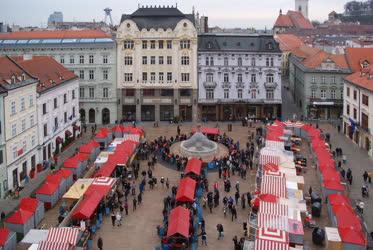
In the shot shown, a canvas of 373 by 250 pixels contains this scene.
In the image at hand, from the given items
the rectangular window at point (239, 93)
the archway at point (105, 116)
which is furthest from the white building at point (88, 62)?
the rectangular window at point (239, 93)

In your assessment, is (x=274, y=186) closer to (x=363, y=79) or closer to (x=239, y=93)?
(x=363, y=79)

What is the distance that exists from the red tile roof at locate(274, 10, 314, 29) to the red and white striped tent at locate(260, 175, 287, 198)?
12235 centimetres

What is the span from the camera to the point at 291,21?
15625cm

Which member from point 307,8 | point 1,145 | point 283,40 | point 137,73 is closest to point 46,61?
point 137,73

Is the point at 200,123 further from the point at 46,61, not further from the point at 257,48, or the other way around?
the point at 46,61

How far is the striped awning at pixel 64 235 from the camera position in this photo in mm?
28844

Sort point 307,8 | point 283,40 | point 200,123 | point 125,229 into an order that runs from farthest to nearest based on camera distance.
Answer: point 307,8
point 283,40
point 200,123
point 125,229

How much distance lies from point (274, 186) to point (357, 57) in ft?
142

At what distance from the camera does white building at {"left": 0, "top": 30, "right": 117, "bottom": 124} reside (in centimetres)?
7212

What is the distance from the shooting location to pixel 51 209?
38.3 metres

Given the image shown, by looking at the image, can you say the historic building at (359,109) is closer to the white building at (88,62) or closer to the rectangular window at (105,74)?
the white building at (88,62)

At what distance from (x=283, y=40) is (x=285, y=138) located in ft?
219

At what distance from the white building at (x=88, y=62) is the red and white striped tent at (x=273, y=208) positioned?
4314cm

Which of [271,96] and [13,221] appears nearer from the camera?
[13,221]
